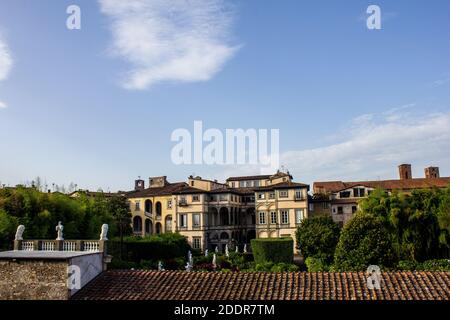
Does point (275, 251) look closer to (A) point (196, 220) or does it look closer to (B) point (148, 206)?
(A) point (196, 220)

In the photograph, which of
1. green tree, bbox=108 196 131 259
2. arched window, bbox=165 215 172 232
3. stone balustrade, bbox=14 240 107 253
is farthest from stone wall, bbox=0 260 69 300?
arched window, bbox=165 215 172 232

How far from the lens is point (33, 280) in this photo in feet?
50.2

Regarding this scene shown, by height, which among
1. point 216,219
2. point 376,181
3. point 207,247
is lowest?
point 207,247

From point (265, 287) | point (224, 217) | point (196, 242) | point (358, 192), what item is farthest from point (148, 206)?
point (265, 287)

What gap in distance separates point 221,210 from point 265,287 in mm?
46775

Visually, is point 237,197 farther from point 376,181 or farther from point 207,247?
point 376,181

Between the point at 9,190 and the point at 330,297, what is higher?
the point at 9,190

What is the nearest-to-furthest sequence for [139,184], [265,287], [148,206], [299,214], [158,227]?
[265,287] → [299,214] → [158,227] → [148,206] → [139,184]

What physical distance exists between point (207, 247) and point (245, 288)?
4470 cm

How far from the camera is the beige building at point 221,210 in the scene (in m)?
54.5

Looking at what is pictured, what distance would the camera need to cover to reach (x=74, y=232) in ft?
110

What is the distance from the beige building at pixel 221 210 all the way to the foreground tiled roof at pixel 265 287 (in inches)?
1520
